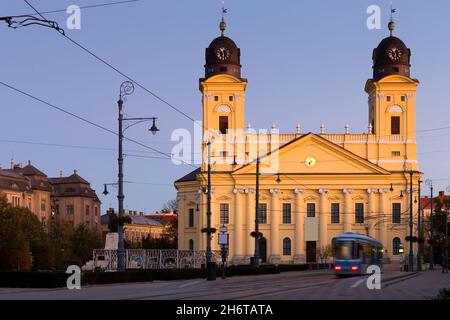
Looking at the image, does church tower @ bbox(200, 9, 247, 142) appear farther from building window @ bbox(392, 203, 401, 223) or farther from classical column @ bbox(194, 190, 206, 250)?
building window @ bbox(392, 203, 401, 223)

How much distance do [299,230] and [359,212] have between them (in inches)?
292

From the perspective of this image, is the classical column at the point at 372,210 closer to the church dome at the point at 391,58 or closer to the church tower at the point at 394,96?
the church tower at the point at 394,96

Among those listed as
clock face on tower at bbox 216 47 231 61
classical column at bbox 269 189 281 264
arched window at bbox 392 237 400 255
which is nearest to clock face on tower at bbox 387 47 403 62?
clock face on tower at bbox 216 47 231 61

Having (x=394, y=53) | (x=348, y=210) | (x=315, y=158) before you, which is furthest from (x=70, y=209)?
(x=394, y=53)

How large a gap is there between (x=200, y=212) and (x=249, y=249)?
744 cm

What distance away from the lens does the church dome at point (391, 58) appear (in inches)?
4218

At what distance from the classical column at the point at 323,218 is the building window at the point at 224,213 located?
10929 millimetres

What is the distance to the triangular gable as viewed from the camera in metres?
110

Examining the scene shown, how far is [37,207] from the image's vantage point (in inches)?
5910

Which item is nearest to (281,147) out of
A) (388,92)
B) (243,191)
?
(243,191)

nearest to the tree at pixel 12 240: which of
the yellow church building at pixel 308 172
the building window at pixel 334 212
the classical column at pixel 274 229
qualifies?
the yellow church building at pixel 308 172

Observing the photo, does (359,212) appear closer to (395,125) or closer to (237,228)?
(395,125)

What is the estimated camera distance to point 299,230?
111188 mm

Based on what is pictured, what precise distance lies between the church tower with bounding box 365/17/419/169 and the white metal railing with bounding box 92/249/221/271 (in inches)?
1462
